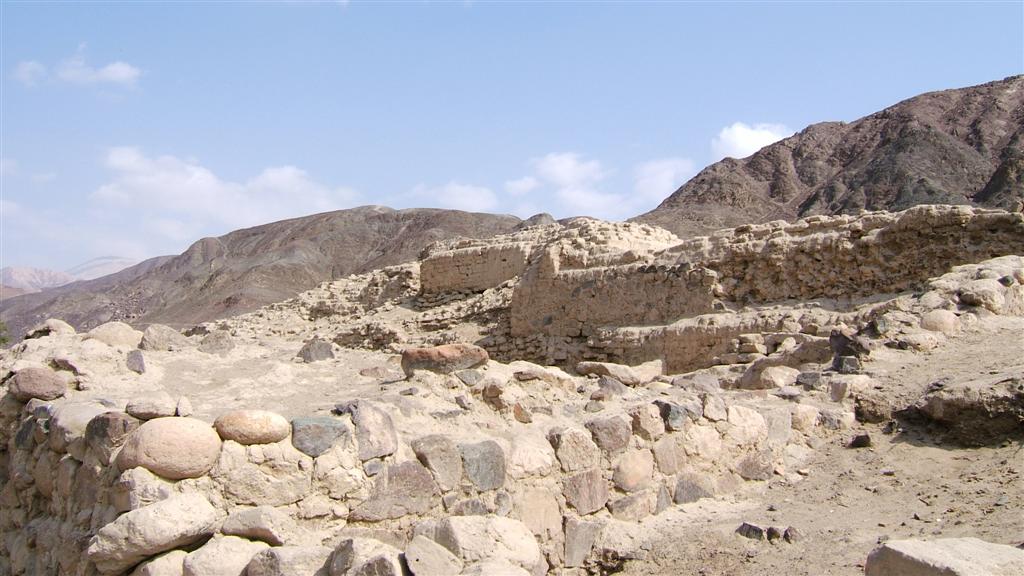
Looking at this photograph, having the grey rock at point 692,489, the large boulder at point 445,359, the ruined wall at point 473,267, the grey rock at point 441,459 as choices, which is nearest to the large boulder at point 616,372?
the large boulder at point 445,359

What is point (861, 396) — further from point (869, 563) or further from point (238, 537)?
point (238, 537)

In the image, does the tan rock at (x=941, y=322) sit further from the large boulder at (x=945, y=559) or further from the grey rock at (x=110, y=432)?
the grey rock at (x=110, y=432)

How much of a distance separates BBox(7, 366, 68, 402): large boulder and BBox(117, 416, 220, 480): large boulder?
5.90 ft

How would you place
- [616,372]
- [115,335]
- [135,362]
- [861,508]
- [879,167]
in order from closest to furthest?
1. [861,508]
2. [135,362]
3. [616,372]
4. [115,335]
5. [879,167]

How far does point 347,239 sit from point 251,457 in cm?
5034

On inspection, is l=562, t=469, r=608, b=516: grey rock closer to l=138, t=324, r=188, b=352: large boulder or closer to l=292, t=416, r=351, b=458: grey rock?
l=292, t=416, r=351, b=458: grey rock

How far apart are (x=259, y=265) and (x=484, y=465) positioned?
45211mm

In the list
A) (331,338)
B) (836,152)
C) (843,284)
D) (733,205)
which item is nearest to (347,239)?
(733,205)

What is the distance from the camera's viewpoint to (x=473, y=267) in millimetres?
15328

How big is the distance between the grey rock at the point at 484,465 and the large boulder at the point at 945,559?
5.13 feet

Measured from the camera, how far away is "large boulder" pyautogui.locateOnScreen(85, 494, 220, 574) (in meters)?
2.94

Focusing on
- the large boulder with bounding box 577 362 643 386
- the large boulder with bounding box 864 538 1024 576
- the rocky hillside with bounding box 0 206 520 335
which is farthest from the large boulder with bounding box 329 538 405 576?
the rocky hillside with bounding box 0 206 520 335

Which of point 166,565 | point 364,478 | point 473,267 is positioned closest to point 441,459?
point 364,478

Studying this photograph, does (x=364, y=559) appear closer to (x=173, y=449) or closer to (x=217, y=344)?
(x=173, y=449)
